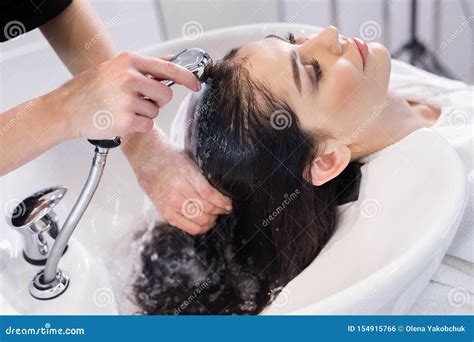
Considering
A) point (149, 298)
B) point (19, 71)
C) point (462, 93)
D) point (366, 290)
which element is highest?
point (19, 71)

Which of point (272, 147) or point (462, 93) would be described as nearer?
point (272, 147)

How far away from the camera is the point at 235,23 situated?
4.01 feet

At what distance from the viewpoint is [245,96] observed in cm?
82

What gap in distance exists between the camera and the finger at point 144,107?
2.16 ft

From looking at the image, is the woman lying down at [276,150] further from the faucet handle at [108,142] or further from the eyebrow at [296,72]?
the faucet handle at [108,142]

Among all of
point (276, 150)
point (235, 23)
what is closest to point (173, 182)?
point (276, 150)

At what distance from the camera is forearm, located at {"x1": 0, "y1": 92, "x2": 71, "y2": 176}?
2.30 feet

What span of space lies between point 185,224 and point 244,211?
0.10 m

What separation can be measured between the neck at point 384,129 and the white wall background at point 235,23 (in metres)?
0.22

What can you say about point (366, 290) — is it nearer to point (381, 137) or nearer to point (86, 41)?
point (381, 137)

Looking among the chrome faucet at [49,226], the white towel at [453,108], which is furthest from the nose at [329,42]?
the chrome faucet at [49,226]

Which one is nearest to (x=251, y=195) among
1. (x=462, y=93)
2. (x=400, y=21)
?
(x=462, y=93)

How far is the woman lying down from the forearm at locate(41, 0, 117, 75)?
0.19 meters

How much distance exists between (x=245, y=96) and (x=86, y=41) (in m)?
0.28
